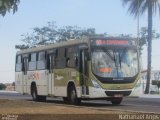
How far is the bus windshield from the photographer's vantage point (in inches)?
1038

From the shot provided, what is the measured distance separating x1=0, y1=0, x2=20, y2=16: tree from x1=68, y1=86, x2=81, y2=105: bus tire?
43.5ft

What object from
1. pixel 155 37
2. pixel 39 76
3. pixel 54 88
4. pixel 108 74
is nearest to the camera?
pixel 108 74

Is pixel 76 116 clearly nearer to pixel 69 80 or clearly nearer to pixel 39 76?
pixel 69 80

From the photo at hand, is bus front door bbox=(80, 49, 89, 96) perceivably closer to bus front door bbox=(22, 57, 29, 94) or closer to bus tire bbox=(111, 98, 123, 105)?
bus tire bbox=(111, 98, 123, 105)

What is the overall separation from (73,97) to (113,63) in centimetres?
284

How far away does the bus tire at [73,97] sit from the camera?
90.4ft

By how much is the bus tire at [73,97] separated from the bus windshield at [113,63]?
1.96 m

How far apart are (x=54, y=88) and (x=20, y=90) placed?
6.03 meters

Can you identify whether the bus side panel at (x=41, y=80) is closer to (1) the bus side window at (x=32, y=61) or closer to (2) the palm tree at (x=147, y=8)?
(1) the bus side window at (x=32, y=61)

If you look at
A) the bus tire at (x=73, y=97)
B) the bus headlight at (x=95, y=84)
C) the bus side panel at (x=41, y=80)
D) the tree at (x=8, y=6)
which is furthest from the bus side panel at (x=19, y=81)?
the tree at (x=8, y=6)

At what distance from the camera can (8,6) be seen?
563 inches

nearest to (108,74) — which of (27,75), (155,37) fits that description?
(27,75)

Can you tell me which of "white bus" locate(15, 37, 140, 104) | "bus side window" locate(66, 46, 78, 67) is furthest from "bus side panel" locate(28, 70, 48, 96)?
"bus side window" locate(66, 46, 78, 67)

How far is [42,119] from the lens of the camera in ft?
40.5
